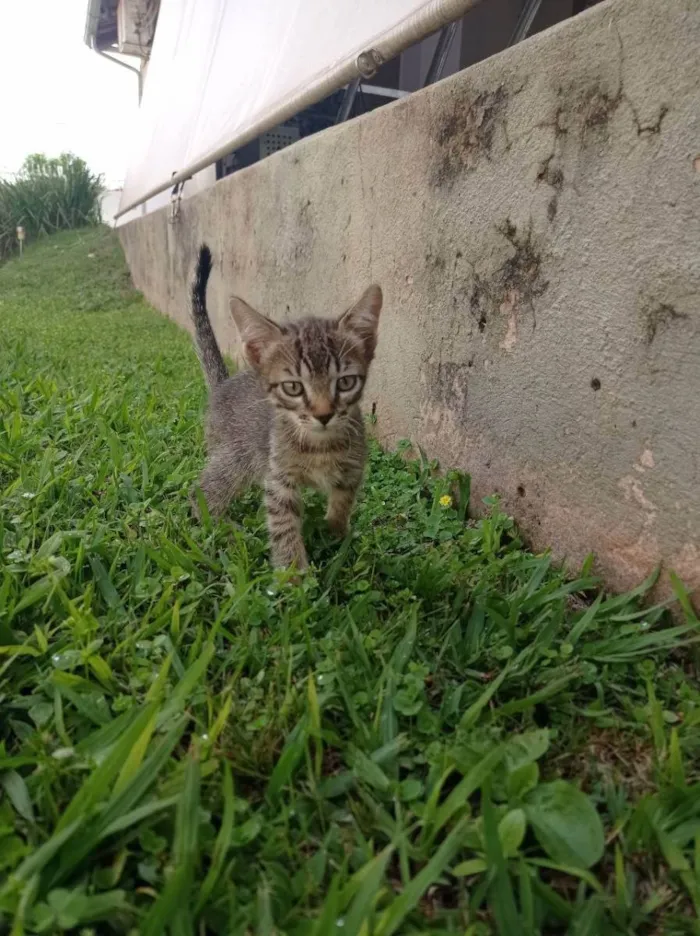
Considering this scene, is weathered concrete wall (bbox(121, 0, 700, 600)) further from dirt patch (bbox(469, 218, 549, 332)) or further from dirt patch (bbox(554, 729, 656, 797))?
dirt patch (bbox(554, 729, 656, 797))

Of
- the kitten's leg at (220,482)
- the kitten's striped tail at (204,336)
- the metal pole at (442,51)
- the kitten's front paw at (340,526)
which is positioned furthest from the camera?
the metal pole at (442,51)

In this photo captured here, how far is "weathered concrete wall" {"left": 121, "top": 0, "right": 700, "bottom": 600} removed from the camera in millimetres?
1644

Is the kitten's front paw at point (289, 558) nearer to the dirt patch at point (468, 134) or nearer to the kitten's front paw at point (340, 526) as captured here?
the kitten's front paw at point (340, 526)

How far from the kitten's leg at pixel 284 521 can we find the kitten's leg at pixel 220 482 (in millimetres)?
271

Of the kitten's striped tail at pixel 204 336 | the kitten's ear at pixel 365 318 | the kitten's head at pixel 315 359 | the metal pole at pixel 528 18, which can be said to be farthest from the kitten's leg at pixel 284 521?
the metal pole at pixel 528 18

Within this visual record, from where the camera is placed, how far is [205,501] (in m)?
2.52

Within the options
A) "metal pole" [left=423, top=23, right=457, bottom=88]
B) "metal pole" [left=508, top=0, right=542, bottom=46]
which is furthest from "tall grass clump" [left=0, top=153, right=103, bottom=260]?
"metal pole" [left=508, top=0, right=542, bottom=46]

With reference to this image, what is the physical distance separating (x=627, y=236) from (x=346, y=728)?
1.45 meters

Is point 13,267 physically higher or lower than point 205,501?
higher

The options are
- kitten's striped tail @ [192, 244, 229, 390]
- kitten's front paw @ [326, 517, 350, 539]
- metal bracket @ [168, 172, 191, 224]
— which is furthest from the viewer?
metal bracket @ [168, 172, 191, 224]

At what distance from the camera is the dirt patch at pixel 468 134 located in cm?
224

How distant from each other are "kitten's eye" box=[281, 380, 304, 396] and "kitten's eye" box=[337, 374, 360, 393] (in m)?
0.14

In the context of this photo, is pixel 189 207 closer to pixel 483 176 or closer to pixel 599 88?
pixel 483 176

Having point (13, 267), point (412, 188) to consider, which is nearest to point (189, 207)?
point (412, 188)
